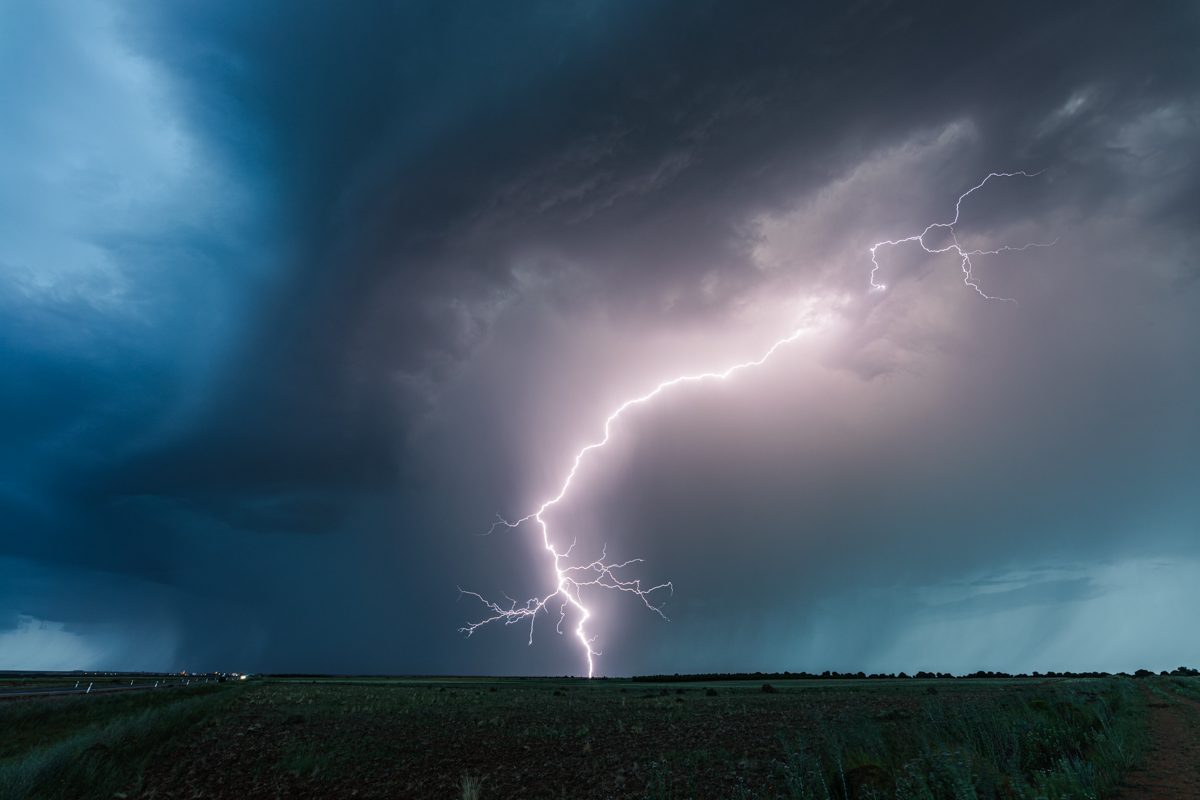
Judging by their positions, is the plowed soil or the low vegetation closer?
the plowed soil

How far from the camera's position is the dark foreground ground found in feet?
29.9

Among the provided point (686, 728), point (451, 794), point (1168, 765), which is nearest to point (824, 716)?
point (686, 728)

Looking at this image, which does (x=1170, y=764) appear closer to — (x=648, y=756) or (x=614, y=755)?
(x=648, y=756)

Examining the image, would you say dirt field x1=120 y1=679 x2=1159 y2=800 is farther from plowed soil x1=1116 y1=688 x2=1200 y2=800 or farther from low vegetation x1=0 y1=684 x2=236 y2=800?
low vegetation x1=0 y1=684 x2=236 y2=800

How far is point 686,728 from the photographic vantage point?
18.3 m

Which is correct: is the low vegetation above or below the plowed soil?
above

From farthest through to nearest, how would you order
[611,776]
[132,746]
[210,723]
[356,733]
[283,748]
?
[210,723], [356,733], [283,748], [132,746], [611,776]

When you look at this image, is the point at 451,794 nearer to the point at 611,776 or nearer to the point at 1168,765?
the point at 611,776

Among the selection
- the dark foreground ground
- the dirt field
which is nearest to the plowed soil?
the dark foreground ground

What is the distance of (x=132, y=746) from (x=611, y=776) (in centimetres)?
1323

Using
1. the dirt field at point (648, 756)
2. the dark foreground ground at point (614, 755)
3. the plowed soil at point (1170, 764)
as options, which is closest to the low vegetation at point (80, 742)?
the dark foreground ground at point (614, 755)

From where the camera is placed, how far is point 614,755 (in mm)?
13977

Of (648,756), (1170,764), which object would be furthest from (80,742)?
(1170,764)

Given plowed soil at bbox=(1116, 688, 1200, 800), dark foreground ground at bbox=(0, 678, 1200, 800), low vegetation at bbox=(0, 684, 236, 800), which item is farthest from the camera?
low vegetation at bbox=(0, 684, 236, 800)
